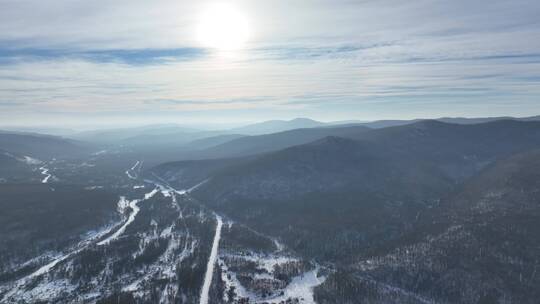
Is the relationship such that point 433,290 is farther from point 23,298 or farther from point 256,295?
point 23,298

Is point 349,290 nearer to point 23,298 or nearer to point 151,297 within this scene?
point 151,297

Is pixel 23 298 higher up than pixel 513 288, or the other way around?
pixel 513 288

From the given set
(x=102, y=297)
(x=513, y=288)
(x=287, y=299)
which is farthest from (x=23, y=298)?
(x=513, y=288)

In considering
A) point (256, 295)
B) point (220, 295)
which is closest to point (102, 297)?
point (220, 295)

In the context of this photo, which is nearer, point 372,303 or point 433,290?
point 372,303

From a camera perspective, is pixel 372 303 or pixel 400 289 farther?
pixel 400 289

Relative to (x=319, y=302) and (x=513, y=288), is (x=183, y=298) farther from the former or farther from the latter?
(x=513, y=288)

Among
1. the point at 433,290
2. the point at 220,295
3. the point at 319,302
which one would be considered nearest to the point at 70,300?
the point at 220,295
